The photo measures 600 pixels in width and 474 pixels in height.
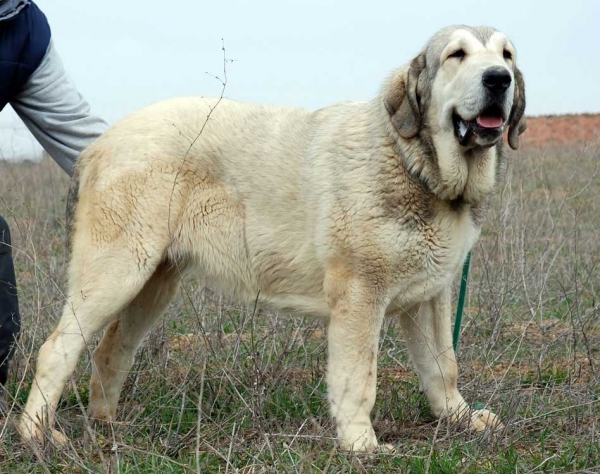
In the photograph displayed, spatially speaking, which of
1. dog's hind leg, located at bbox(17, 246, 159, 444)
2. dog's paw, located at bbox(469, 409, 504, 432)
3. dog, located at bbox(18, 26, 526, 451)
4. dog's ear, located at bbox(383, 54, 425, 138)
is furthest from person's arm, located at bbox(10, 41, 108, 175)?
dog's paw, located at bbox(469, 409, 504, 432)

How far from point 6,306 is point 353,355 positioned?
70.4 inches

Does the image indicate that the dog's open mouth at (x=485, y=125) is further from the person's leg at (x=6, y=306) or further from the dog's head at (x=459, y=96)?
the person's leg at (x=6, y=306)

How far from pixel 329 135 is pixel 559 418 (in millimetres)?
1626

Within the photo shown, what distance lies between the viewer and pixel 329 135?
3.71 m

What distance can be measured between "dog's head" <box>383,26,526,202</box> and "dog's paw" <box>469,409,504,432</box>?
993 millimetres

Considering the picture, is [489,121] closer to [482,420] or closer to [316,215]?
[316,215]

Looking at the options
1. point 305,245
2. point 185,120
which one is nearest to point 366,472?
point 305,245

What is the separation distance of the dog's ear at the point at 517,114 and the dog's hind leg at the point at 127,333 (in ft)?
5.62

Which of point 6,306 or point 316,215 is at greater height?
point 316,215

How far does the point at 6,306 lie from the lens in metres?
4.03

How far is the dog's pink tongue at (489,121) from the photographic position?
329 cm

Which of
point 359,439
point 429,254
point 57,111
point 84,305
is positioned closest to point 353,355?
point 359,439

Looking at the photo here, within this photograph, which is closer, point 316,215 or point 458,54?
point 458,54

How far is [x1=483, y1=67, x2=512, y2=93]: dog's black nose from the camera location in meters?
3.17
